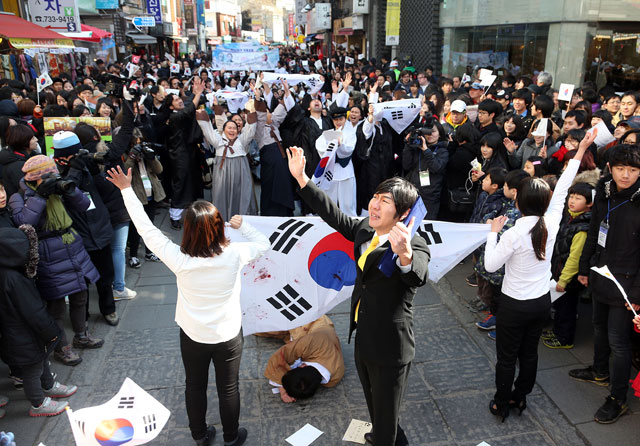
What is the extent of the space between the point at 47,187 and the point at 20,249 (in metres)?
0.58

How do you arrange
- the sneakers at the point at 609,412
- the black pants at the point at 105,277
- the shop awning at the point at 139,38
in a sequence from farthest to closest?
the shop awning at the point at 139,38 → the black pants at the point at 105,277 → the sneakers at the point at 609,412

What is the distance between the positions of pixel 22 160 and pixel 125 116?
102cm

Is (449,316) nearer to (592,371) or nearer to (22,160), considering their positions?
(592,371)

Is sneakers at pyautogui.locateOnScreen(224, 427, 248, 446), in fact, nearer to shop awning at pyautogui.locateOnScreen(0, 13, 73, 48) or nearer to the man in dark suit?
the man in dark suit

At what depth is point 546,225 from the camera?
3.25m

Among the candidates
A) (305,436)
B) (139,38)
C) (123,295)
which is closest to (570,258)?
(305,436)

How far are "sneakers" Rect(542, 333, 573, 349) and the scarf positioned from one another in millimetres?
4247

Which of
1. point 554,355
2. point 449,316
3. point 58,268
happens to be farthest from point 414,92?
point 58,268

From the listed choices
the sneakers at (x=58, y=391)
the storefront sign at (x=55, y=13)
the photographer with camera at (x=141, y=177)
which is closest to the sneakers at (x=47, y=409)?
the sneakers at (x=58, y=391)

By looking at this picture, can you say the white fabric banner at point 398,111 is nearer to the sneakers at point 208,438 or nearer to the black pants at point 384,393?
the black pants at point 384,393

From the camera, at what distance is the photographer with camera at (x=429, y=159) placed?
571cm

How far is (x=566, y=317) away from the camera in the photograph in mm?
4465

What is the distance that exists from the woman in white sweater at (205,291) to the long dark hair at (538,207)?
1.72 metres

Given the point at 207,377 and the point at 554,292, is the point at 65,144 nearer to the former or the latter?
the point at 207,377
